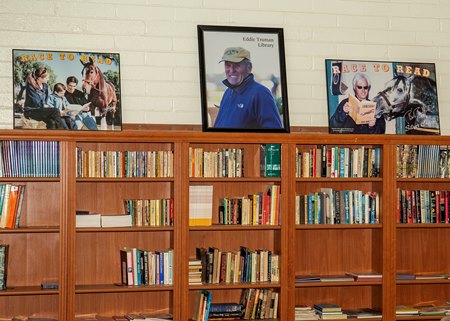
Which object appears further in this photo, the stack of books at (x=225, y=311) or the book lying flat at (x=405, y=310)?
the book lying flat at (x=405, y=310)

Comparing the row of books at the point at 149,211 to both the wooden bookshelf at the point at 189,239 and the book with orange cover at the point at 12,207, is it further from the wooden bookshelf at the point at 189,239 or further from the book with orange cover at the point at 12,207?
the book with orange cover at the point at 12,207

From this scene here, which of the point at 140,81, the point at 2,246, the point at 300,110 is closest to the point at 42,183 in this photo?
the point at 2,246

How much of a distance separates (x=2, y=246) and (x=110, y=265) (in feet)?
2.48

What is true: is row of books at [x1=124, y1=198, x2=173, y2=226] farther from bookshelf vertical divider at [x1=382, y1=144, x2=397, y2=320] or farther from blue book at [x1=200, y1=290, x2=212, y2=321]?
bookshelf vertical divider at [x1=382, y1=144, x2=397, y2=320]

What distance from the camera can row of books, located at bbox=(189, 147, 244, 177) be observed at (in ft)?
19.1

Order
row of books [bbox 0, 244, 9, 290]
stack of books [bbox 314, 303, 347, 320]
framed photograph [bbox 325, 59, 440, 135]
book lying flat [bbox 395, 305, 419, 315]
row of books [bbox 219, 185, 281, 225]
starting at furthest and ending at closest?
framed photograph [bbox 325, 59, 440, 135] < book lying flat [bbox 395, 305, 419, 315] < stack of books [bbox 314, 303, 347, 320] < row of books [bbox 219, 185, 281, 225] < row of books [bbox 0, 244, 9, 290]

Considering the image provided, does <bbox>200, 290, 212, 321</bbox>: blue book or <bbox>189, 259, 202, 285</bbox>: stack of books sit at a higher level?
<bbox>189, 259, 202, 285</bbox>: stack of books

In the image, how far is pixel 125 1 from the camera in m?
6.00

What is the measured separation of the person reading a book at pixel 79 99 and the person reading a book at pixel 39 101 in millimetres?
132

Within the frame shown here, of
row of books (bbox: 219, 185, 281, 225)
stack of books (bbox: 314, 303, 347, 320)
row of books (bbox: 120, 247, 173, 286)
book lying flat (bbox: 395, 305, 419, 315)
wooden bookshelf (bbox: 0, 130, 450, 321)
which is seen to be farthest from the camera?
book lying flat (bbox: 395, 305, 419, 315)

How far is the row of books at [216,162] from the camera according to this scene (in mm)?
5824

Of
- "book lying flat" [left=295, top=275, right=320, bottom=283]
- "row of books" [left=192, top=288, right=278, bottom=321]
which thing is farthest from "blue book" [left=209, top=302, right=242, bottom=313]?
"book lying flat" [left=295, top=275, right=320, bottom=283]

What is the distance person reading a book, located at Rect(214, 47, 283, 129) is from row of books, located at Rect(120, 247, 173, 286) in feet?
3.43

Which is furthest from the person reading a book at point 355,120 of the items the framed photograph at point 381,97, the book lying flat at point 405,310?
the book lying flat at point 405,310
